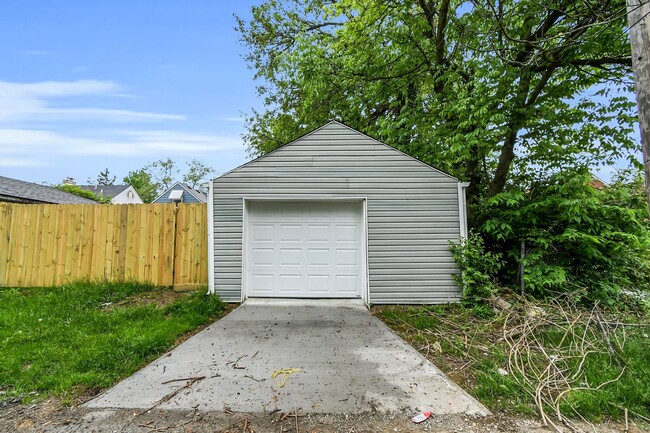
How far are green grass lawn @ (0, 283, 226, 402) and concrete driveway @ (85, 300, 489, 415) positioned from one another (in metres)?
0.33

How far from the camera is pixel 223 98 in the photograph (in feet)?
37.8

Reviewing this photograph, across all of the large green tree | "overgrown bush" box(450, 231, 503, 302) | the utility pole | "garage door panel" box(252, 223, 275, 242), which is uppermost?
the large green tree

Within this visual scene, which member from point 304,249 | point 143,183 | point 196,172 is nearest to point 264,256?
point 304,249

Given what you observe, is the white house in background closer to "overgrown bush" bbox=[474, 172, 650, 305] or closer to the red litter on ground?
"overgrown bush" bbox=[474, 172, 650, 305]

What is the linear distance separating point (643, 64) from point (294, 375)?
4.22 meters

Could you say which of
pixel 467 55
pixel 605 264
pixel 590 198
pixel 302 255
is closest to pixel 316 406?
pixel 302 255

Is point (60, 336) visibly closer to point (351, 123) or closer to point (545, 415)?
point (545, 415)

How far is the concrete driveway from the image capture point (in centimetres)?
250

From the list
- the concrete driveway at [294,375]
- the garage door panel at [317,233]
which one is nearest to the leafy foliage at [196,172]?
the garage door panel at [317,233]

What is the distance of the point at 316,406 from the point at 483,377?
1.68 m

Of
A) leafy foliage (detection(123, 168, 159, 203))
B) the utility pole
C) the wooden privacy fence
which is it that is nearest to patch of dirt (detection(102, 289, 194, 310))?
the wooden privacy fence

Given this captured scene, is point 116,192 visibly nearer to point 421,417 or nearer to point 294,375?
point 294,375

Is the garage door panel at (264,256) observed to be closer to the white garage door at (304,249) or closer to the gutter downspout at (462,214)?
the white garage door at (304,249)

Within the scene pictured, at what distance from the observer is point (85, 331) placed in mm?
4145
